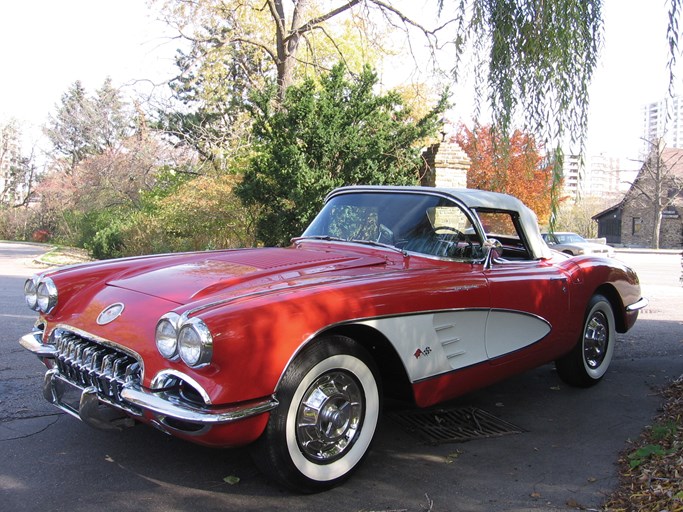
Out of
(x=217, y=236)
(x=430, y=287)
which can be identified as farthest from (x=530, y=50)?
(x=217, y=236)

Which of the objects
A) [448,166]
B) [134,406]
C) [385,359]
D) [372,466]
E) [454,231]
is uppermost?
[448,166]

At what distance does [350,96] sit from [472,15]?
7541 mm

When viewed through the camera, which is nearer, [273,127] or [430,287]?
[430,287]

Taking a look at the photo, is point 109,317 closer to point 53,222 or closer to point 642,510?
point 642,510

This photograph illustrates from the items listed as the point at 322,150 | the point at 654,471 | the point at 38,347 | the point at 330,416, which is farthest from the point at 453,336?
the point at 322,150

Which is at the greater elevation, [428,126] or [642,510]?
[428,126]

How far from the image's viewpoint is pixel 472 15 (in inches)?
165

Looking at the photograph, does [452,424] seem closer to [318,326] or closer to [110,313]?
[318,326]

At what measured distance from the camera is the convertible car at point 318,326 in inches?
103

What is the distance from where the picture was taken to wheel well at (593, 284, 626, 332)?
5.10 metres

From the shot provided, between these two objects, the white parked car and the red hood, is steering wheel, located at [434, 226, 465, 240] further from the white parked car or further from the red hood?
the white parked car

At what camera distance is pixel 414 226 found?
3.98 m

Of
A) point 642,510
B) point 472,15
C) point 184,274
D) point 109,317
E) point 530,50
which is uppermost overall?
point 472,15

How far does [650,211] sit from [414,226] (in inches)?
1956
